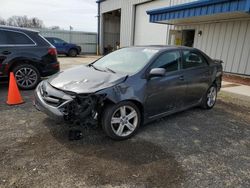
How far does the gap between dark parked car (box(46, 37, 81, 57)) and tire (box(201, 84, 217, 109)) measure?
50.8 ft

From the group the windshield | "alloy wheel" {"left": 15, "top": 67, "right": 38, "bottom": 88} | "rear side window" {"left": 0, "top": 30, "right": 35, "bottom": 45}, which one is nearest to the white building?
the windshield

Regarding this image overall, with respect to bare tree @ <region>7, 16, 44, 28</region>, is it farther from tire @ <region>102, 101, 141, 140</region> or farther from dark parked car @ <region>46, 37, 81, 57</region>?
tire @ <region>102, 101, 141, 140</region>

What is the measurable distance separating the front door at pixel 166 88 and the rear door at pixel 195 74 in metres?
0.20

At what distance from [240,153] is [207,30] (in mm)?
9042

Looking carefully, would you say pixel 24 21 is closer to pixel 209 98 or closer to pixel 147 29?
pixel 147 29

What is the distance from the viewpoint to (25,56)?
581 cm

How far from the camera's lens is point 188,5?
29.5 ft

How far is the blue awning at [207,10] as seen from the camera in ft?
23.5

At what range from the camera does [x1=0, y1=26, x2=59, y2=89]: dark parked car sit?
562cm

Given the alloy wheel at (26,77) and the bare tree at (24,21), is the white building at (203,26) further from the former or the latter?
the bare tree at (24,21)

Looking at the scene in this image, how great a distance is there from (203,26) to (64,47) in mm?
11958

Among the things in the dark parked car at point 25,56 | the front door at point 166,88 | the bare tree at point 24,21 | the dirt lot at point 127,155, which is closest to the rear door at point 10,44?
the dark parked car at point 25,56

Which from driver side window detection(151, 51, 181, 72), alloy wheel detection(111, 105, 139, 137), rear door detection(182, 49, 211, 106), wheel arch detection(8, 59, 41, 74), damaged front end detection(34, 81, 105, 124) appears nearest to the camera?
damaged front end detection(34, 81, 105, 124)

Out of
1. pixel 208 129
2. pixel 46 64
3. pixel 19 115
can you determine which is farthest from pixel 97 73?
pixel 46 64
